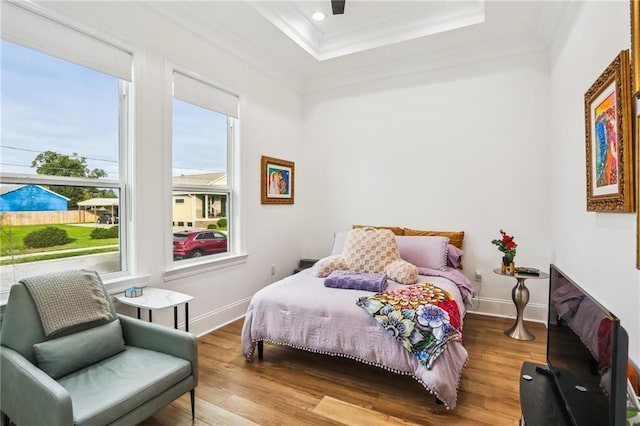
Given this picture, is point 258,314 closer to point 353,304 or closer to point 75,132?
point 353,304

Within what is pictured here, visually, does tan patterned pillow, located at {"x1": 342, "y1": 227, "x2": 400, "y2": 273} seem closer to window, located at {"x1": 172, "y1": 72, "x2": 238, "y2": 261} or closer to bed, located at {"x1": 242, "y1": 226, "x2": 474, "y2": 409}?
bed, located at {"x1": 242, "y1": 226, "x2": 474, "y2": 409}

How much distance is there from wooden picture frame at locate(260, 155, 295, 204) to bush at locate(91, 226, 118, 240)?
170 centimetres

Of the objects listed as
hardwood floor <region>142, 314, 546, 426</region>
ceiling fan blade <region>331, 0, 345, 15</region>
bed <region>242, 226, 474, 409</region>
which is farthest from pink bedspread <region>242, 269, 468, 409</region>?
ceiling fan blade <region>331, 0, 345, 15</region>

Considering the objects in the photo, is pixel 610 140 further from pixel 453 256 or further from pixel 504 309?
pixel 504 309

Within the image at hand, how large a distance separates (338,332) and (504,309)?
239 centimetres

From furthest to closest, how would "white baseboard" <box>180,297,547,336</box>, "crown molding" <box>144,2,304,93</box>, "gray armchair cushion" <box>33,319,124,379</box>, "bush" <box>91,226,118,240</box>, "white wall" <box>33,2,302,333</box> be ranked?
"white baseboard" <box>180,297,547,336</box>
"crown molding" <box>144,2,304,93</box>
"white wall" <box>33,2,302,333</box>
"bush" <box>91,226,118,240</box>
"gray armchair cushion" <box>33,319,124,379</box>

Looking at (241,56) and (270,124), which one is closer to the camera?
(241,56)

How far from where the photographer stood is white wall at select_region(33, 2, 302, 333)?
263 cm

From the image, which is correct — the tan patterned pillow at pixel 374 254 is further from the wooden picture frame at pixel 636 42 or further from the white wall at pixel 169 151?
the wooden picture frame at pixel 636 42

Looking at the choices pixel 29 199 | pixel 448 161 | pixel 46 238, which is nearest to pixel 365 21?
pixel 448 161

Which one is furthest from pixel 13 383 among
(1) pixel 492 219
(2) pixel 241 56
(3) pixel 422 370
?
(1) pixel 492 219

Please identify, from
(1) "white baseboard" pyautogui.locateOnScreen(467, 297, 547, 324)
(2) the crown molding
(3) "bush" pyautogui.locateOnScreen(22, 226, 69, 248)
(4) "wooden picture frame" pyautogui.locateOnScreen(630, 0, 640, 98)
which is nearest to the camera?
(4) "wooden picture frame" pyautogui.locateOnScreen(630, 0, 640, 98)

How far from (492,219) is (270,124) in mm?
2883

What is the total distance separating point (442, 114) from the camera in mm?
3941
